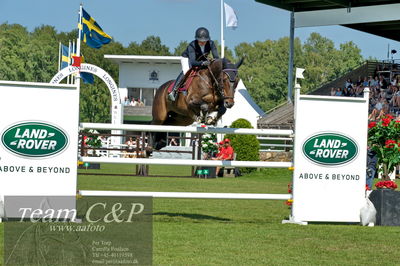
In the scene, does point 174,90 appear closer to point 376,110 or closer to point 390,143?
point 390,143

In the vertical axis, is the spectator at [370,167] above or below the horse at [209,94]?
below

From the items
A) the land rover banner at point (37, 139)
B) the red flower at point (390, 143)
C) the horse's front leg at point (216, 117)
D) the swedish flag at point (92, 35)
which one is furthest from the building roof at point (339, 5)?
the land rover banner at point (37, 139)

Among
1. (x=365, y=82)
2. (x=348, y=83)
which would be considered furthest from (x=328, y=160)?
(x=348, y=83)

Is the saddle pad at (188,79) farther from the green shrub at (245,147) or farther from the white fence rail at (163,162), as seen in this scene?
the green shrub at (245,147)

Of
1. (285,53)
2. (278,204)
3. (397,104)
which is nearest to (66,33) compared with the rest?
(285,53)

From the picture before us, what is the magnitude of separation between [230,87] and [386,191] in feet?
8.16

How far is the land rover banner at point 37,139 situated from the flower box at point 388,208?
156 inches

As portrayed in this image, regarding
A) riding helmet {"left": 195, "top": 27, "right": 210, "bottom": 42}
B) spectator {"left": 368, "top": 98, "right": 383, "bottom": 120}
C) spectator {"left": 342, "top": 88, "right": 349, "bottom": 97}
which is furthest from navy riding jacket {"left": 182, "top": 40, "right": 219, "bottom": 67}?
spectator {"left": 342, "top": 88, "right": 349, "bottom": 97}

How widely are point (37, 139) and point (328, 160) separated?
3671mm

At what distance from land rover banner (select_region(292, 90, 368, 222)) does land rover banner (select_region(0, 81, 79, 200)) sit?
9.41 feet

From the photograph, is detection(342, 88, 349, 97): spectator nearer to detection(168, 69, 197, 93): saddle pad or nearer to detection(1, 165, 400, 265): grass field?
detection(1, 165, 400, 265): grass field

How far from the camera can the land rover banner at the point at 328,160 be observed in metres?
8.45

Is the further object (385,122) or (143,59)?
(143,59)

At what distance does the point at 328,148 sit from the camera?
335 inches
